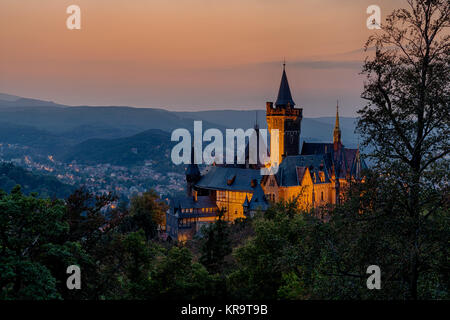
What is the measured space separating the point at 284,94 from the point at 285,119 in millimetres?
5615

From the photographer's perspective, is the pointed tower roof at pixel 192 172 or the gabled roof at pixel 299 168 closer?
the gabled roof at pixel 299 168

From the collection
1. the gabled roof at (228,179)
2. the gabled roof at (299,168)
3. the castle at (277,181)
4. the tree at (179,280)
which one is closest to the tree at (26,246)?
the tree at (179,280)

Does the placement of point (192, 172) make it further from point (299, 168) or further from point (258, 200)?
point (299, 168)

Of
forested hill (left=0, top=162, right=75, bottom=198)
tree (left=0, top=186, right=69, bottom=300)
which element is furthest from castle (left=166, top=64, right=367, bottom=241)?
forested hill (left=0, top=162, right=75, bottom=198)

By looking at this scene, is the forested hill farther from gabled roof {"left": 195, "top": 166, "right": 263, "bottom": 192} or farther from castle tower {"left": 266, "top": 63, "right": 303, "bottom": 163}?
castle tower {"left": 266, "top": 63, "right": 303, "bottom": 163}

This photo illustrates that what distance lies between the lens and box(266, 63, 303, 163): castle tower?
97.4 meters

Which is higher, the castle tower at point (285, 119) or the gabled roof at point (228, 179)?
the castle tower at point (285, 119)

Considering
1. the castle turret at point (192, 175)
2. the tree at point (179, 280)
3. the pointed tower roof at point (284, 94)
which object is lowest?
the tree at point (179, 280)

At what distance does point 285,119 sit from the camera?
9744 centimetres

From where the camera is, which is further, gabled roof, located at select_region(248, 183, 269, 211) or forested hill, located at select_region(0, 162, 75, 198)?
forested hill, located at select_region(0, 162, 75, 198)

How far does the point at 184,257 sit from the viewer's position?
72.6ft

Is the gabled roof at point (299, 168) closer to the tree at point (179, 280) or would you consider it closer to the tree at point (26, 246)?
the tree at point (179, 280)

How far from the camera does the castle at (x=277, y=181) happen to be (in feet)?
267

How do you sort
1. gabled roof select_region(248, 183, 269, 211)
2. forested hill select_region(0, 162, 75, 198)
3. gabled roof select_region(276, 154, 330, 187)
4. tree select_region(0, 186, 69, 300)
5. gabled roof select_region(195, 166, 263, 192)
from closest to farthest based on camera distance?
tree select_region(0, 186, 69, 300) → gabled roof select_region(248, 183, 269, 211) → gabled roof select_region(276, 154, 330, 187) → gabled roof select_region(195, 166, 263, 192) → forested hill select_region(0, 162, 75, 198)
